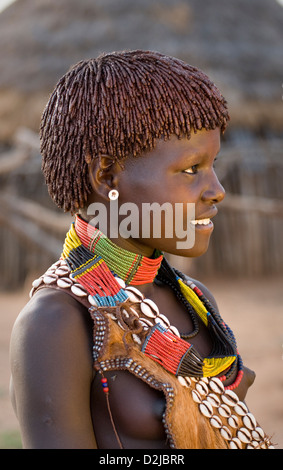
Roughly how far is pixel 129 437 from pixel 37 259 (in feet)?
29.9

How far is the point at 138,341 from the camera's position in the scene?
4.81 ft

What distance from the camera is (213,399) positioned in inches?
60.6

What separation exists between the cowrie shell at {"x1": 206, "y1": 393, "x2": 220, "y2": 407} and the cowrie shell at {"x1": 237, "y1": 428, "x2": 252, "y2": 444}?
0.11 m

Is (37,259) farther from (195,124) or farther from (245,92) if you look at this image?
(195,124)

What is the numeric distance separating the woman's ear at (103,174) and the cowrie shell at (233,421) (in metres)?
0.72

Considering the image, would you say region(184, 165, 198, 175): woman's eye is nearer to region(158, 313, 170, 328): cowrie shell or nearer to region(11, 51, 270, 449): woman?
region(11, 51, 270, 449): woman

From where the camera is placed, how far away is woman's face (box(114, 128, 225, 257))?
4.90ft

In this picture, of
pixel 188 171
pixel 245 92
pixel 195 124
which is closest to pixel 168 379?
pixel 188 171

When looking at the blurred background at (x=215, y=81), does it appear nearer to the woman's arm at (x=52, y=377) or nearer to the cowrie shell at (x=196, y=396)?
the cowrie shell at (x=196, y=396)

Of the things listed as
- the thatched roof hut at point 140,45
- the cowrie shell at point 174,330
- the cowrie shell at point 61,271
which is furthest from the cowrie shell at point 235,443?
the thatched roof hut at point 140,45

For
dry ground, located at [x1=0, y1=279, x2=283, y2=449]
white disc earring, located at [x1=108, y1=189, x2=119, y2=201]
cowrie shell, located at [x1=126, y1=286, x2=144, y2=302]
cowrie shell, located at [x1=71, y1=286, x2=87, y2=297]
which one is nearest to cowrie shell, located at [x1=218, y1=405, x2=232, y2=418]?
cowrie shell, located at [x1=126, y1=286, x2=144, y2=302]

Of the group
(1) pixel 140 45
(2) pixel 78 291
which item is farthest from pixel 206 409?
(1) pixel 140 45
